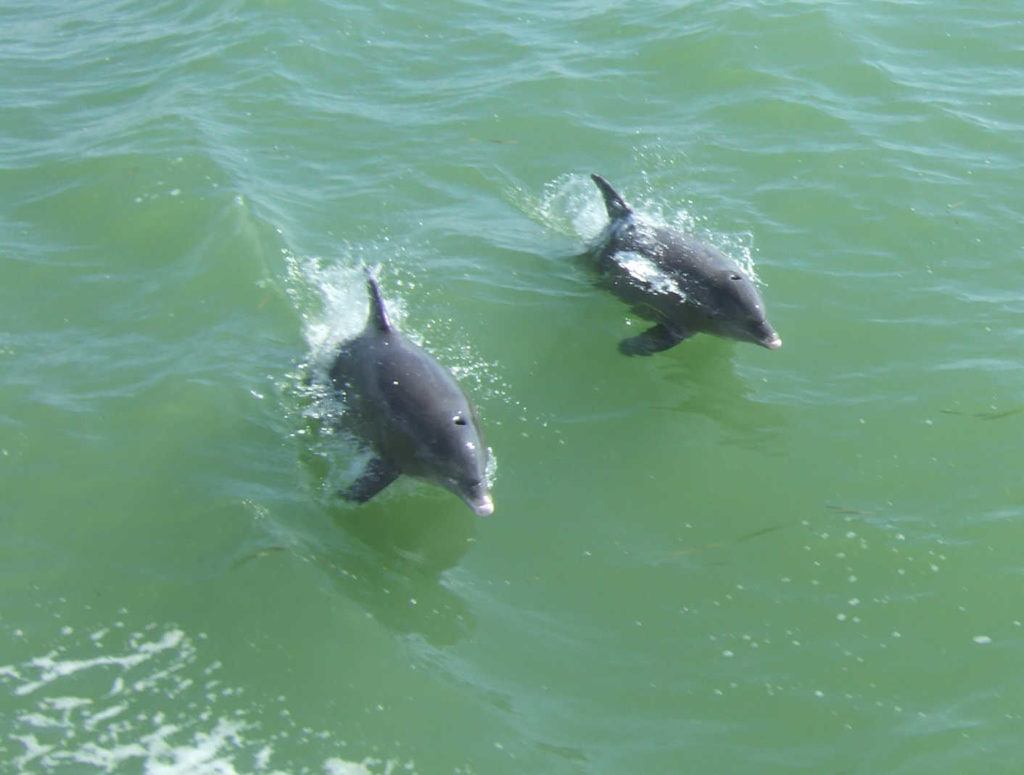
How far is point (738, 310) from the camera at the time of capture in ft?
31.6

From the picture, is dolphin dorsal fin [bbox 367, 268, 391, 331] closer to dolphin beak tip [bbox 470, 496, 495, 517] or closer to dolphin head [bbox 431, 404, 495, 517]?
dolphin head [bbox 431, 404, 495, 517]

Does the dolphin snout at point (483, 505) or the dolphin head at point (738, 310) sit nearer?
the dolphin snout at point (483, 505)

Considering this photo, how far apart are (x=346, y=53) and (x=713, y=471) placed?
8.50 m

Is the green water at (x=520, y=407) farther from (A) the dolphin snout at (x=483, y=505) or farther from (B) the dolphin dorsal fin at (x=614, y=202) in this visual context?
(B) the dolphin dorsal fin at (x=614, y=202)

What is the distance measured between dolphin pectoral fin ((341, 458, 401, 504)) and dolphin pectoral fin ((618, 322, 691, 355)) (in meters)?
2.59

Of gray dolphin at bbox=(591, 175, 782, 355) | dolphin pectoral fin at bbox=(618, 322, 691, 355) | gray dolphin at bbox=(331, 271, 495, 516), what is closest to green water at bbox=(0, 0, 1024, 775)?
dolphin pectoral fin at bbox=(618, 322, 691, 355)

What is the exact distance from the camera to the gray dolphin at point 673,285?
31.7 feet

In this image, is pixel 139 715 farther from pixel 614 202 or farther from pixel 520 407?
pixel 614 202

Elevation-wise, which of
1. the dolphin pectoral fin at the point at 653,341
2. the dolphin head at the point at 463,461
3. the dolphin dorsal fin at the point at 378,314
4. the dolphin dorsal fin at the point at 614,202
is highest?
the dolphin dorsal fin at the point at 614,202

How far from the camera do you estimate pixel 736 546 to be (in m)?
7.97

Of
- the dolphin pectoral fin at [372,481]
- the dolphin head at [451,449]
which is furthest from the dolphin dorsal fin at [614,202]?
the dolphin pectoral fin at [372,481]

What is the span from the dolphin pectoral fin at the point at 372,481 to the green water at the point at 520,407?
→ 0.20 meters

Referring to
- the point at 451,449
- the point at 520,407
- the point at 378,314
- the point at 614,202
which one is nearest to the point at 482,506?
the point at 451,449

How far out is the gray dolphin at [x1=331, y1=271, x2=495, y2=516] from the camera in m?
7.75
